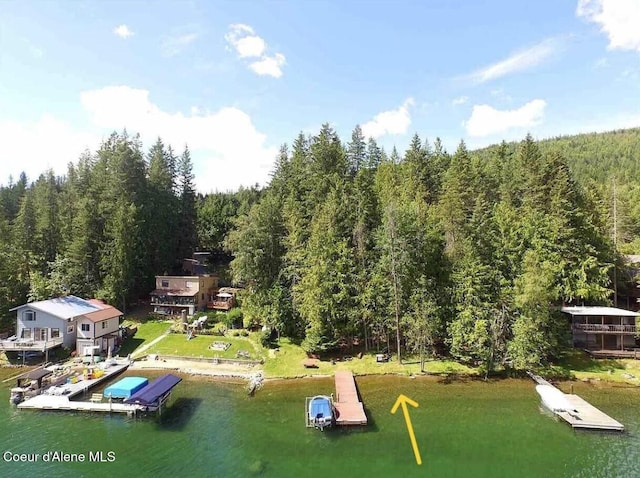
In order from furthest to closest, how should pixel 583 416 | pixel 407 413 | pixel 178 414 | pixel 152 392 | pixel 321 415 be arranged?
pixel 152 392, pixel 178 414, pixel 407 413, pixel 583 416, pixel 321 415

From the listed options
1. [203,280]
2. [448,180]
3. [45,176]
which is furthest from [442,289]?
[45,176]

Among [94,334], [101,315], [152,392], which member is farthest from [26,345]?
[152,392]

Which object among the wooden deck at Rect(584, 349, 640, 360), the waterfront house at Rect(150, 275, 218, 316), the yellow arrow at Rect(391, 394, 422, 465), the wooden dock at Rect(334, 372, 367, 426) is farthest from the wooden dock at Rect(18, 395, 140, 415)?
the wooden deck at Rect(584, 349, 640, 360)

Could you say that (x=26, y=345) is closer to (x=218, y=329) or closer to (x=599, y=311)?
(x=218, y=329)

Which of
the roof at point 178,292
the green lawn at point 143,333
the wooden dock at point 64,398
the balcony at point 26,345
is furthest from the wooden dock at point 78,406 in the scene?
the roof at point 178,292

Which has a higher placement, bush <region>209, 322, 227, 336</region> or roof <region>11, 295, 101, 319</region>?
roof <region>11, 295, 101, 319</region>

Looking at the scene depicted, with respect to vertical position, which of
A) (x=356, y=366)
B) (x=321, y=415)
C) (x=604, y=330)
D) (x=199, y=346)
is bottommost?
(x=356, y=366)

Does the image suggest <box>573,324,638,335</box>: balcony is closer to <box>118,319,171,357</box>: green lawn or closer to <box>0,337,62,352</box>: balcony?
<box>118,319,171,357</box>: green lawn
